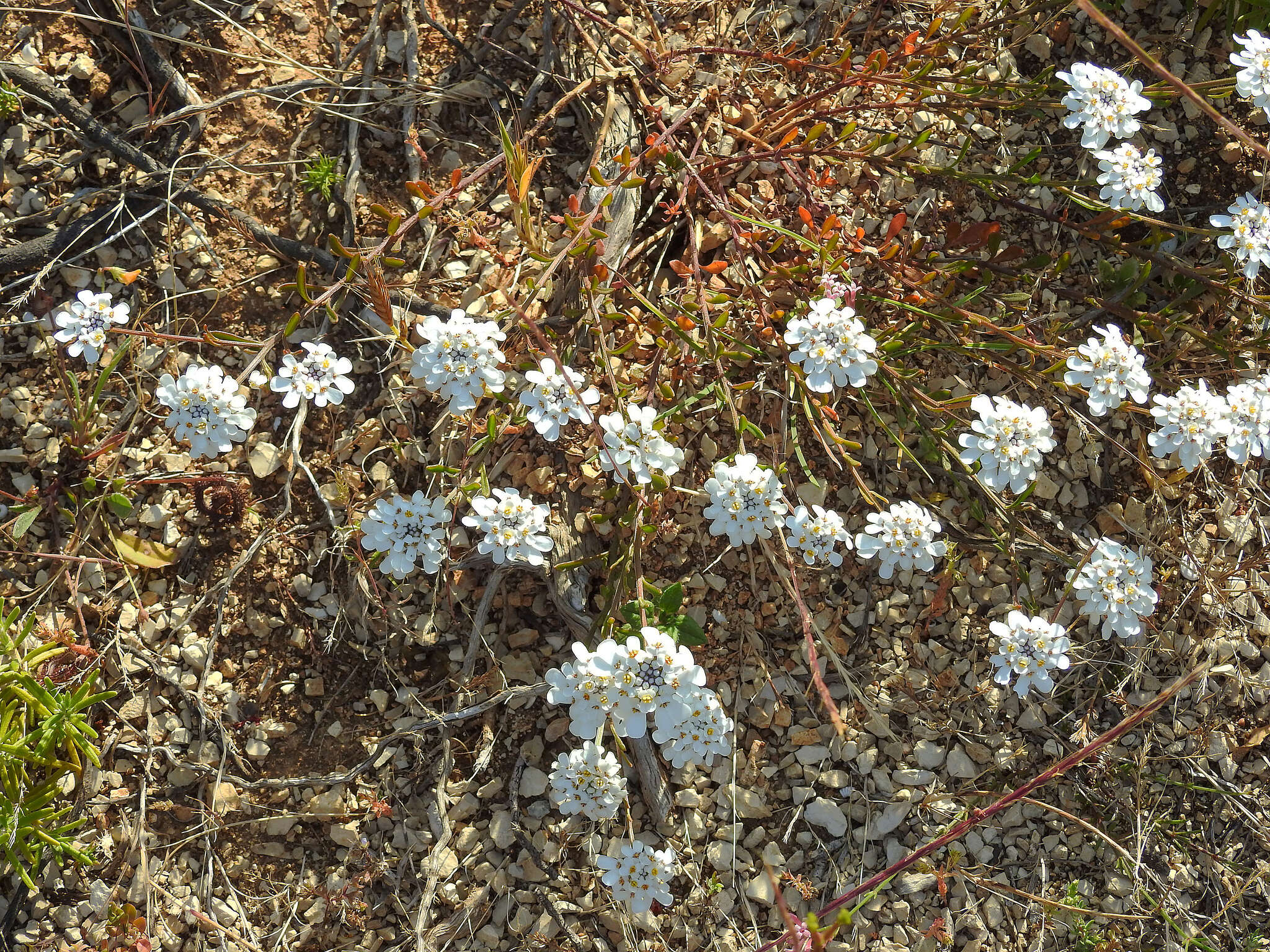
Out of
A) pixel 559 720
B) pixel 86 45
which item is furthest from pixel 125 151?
pixel 559 720

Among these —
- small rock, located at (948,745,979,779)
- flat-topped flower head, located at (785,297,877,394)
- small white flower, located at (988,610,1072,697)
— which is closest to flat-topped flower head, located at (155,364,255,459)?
flat-topped flower head, located at (785,297,877,394)

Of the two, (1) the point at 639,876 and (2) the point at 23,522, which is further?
(2) the point at 23,522

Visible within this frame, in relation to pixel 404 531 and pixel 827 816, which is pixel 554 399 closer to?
pixel 404 531

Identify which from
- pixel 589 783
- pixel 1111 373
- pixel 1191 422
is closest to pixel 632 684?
pixel 589 783

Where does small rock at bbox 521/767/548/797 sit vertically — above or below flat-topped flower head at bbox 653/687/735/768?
below

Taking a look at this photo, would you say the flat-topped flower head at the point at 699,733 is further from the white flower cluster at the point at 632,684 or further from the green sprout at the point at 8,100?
the green sprout at the point at 8,100

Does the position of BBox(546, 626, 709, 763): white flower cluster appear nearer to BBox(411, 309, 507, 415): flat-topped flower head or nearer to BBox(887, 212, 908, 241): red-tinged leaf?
A: BBox(411, 309, 507, 415): flat-topped flower head
